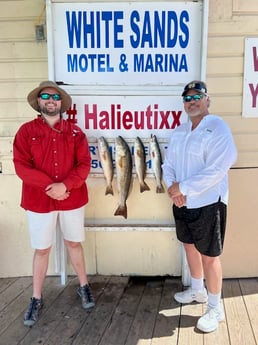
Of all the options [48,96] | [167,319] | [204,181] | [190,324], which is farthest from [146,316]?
[48,96]

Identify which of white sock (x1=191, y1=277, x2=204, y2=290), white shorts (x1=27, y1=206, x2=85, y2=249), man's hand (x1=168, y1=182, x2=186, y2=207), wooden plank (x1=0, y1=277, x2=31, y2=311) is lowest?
wooden plank (x1=0, y1=277, x2=31, y2=311)

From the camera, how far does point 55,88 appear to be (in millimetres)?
2900

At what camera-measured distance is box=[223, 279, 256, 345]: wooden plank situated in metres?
2.68

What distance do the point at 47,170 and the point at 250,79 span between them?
1.93 m

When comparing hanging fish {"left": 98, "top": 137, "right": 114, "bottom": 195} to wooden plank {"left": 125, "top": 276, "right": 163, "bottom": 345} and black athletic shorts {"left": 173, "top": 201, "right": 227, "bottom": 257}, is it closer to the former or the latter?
black athletic shorts {"left": 173, "top": 201, "right": 227, "bottom": 257}

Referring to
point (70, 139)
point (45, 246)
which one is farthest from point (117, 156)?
point (45, 246)

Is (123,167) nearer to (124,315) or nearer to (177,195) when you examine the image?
(177,195)

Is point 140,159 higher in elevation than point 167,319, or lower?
higher

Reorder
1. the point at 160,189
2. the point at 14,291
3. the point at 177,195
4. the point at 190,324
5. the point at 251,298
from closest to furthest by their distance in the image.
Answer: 1. the point at 177,195
2. the point at 190,324
3. the point at 251,298
4. the point at 160,189
5. the point at 14,291

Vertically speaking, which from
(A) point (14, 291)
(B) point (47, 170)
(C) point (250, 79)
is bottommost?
(A) point (14, 291)

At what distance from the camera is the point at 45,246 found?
2.98 meters

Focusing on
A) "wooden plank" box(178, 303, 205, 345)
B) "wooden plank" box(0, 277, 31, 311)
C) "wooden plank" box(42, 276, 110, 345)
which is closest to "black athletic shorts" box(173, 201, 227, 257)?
"wooden plank" box(178, 303, 205, 345)

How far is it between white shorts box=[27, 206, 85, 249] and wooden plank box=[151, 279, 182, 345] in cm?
89

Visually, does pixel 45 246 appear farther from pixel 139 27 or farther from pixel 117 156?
pixel 139 27
